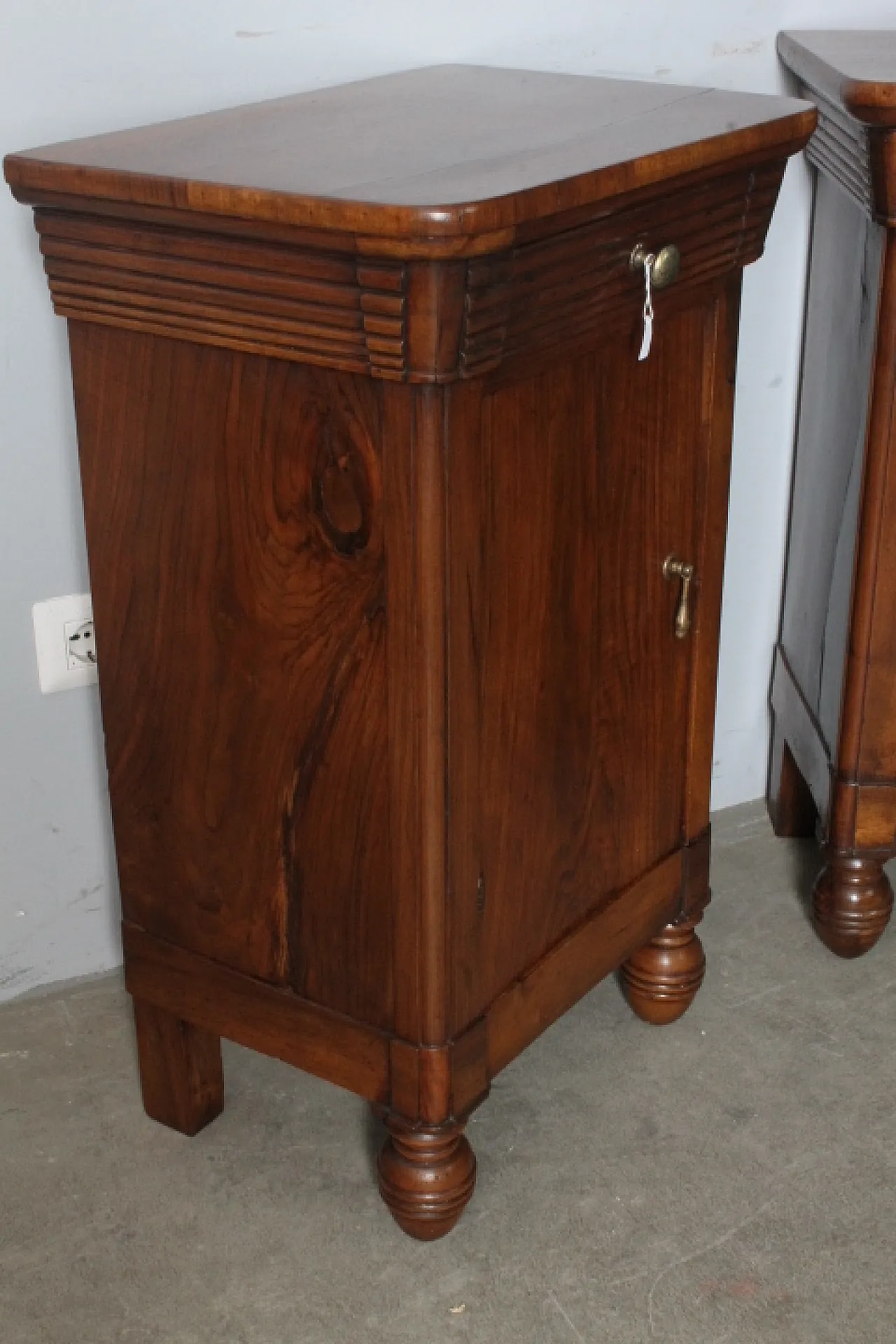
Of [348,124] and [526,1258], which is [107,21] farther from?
[526,1258]

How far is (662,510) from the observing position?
4.38 feet

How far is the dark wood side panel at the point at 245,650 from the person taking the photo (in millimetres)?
1121

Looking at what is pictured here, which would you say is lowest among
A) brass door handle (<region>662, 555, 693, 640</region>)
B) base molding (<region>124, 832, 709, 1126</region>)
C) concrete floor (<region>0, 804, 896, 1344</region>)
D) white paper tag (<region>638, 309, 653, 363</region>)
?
concrete floor (<region>0, 804, 896, 1344</region>)

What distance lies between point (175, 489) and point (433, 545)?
219 millimetres

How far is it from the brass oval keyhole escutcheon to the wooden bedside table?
0.29 meters

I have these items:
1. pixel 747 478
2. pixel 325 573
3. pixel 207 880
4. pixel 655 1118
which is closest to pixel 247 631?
pixel 325 573

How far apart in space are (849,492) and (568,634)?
45 cm

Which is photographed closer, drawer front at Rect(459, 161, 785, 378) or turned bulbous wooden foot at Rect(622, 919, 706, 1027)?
drawer front at Rect(459, 161, 785, 378)

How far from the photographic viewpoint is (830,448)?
1652 millimetres

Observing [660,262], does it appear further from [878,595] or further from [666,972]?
[666,972]

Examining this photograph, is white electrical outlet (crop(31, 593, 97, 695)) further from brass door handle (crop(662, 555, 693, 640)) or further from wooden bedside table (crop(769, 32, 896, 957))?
wooden bedside table (crop(769, 32, 896, 957))

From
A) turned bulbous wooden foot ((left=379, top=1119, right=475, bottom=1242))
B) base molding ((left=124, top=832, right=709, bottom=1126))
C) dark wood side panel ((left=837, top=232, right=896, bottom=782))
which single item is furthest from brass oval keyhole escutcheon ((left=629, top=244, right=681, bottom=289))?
turned bulbous wooden foot ((left=379, top=1119, right=475, bottom=1242))

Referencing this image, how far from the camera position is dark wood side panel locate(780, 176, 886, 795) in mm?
1529

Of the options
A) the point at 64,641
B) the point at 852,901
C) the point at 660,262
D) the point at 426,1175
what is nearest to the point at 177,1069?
the point at 426,1175
